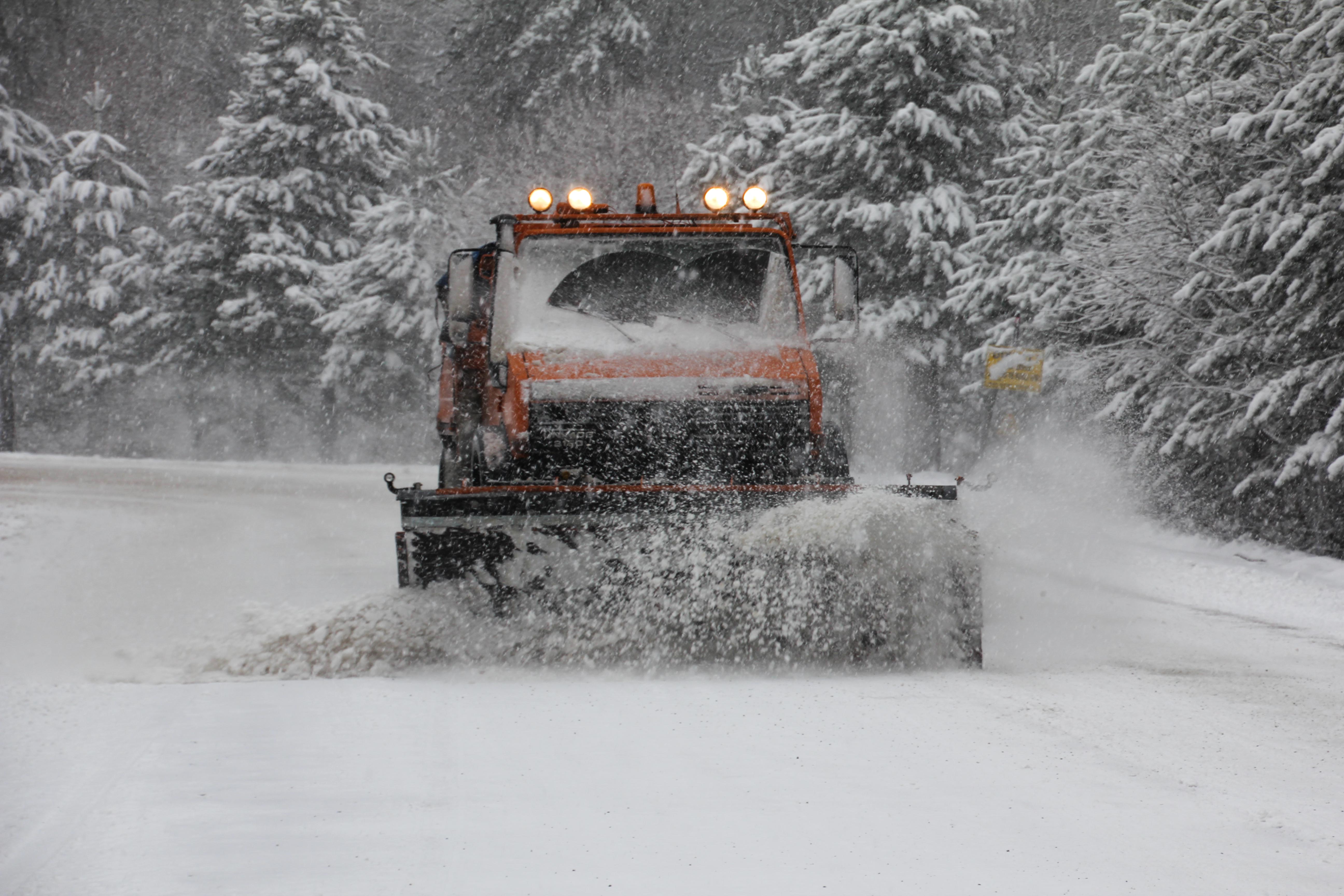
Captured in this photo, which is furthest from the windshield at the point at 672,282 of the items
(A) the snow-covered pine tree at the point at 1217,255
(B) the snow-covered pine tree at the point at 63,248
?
(B) the snow-covered pine tree at the point at 63,248

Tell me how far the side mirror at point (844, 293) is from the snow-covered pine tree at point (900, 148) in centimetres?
1515

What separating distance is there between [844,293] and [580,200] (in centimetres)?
169

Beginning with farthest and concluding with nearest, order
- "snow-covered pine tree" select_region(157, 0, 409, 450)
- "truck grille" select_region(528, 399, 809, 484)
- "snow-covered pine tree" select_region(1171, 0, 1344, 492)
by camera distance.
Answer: "snow-covered pine tree" select_region(157, 0, 409, 450) < "snow-covered pine tree" select_region(1171, 0, 1344, 492) < "truck grille" select_region(528, 399, 809, 484)

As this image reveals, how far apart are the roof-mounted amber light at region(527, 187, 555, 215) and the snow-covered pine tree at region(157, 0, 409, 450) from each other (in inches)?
1101

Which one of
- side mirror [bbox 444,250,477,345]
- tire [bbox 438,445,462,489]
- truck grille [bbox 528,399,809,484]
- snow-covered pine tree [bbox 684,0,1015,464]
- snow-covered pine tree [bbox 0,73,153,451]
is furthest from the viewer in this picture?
snow-covered pine tree [bbox 0,73,153,451]

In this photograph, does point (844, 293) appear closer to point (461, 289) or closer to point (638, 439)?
Answer: point (638, 439)

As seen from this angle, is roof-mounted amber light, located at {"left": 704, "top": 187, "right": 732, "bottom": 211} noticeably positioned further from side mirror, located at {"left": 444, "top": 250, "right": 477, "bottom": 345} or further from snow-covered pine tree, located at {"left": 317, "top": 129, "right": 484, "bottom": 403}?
snow-covered pine tree, located at {"left": 317, "top": 129, "right": 484, "bottom": 403}

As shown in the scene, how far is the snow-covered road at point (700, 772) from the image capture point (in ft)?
11.9

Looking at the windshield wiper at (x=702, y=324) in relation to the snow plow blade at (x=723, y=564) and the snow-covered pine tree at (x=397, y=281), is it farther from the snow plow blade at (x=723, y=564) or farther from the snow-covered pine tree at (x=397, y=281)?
the snow-covered pine tree at (x=397, y=281)

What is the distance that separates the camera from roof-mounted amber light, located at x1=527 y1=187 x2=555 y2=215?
7.96m

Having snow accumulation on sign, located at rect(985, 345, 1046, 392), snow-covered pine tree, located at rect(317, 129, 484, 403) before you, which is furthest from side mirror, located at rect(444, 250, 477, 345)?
snow-covered pine tree, located at rect(317, 129, 484, 403)

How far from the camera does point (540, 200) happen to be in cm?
805

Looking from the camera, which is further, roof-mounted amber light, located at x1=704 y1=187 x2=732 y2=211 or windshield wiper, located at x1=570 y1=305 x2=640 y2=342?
roof-mounted amber light, located at x1=704 y1=187 x2=732 y2=211

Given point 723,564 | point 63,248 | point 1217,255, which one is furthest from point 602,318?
point 63,248
